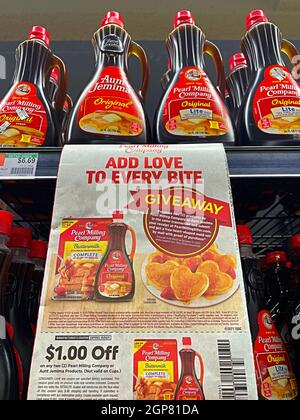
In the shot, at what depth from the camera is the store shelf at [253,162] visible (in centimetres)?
66

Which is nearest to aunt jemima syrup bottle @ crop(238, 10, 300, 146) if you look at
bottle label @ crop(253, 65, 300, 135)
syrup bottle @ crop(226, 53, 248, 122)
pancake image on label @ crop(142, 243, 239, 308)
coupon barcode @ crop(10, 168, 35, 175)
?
bottle label @ crop(253, 65, 300, 135)

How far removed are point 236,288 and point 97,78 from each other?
0.63 meters

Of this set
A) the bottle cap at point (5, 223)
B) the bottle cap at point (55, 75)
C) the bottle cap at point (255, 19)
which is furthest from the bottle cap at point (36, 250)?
the bottle cap at point (255, 19)

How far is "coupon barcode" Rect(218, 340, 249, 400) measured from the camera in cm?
48

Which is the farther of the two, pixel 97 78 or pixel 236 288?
pixel 97 78

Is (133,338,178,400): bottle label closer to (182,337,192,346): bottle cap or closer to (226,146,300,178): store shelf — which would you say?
(182,337,192,346): bottle cap

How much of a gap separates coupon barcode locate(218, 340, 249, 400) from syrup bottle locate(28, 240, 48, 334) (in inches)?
17.9

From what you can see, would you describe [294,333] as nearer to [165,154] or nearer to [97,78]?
[165,154]

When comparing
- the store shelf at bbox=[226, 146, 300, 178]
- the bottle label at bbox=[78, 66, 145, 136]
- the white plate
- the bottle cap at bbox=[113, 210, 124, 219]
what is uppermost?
the bottle label at bbox=[78, 66, 145, 136]

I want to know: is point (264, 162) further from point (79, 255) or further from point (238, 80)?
point (238, 80)

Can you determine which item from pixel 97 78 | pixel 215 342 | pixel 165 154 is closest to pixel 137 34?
pixel 97 78

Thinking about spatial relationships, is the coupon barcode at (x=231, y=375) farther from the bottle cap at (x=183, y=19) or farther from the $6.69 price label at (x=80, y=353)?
the bottle cap at (x=183, y=19)

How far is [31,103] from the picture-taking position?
903mm
